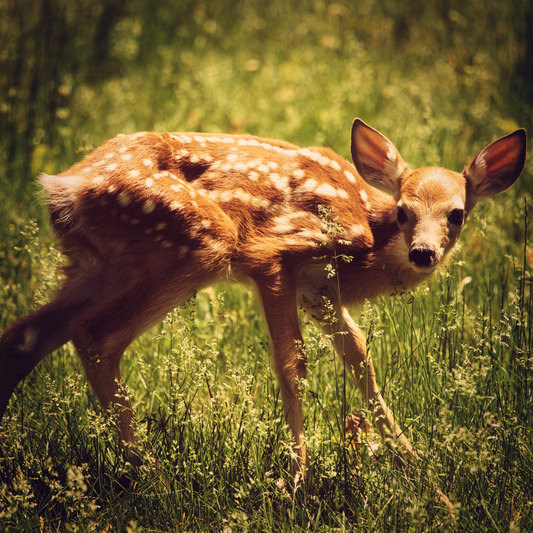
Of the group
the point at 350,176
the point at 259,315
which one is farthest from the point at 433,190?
the point at 259,315

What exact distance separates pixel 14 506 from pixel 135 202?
1.29 metres

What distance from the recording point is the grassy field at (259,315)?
2244mm

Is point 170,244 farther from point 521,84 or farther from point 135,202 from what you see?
point 521,84

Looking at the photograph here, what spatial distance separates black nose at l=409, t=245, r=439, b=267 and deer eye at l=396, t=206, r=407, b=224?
280 millimetres

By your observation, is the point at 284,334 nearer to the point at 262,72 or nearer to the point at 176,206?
the point at 176,206

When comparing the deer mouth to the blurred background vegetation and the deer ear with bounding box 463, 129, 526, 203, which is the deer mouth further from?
the blurred background vegetation

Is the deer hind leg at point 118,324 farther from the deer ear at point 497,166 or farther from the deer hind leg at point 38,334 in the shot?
the deer ear at point 497,166

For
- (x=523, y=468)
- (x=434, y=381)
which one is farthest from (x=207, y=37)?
(x=523, y=468)

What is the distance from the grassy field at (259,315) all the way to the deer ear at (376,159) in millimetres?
568

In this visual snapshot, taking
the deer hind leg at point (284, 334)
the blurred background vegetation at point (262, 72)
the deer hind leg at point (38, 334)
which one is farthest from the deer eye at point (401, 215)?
the blurred background vegetation at point (262, 72)

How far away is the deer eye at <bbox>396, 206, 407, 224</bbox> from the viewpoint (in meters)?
2.81

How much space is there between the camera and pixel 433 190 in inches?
108

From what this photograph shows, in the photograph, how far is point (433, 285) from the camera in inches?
134

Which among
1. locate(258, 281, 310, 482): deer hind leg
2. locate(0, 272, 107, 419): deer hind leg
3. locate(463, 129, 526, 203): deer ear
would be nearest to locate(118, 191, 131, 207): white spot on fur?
locate(0, 272, 107, 419): deer hind leg
